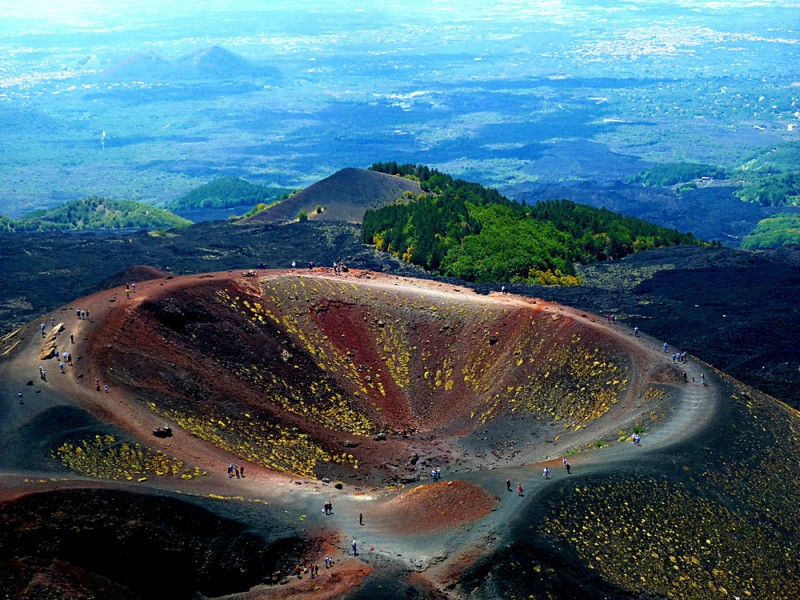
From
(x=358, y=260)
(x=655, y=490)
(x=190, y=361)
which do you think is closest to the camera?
(x=655, y=490)

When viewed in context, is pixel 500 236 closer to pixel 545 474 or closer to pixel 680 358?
pixel 680 358

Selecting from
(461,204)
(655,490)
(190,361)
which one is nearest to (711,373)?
(655,490)

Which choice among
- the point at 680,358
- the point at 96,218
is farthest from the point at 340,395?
the point at 96,218

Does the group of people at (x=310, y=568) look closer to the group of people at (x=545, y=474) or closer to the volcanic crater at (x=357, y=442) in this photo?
the volcanic crater at (x=357, y=442)

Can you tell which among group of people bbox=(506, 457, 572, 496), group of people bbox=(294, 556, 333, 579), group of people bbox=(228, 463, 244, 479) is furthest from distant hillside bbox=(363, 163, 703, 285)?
group of people bbox=(294, 556, 333, 579)

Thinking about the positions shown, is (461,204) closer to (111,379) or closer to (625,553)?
(111,379)

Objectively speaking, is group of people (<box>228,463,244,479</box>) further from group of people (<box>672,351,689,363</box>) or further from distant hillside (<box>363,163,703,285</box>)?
distant hillside (<box>363,163,703,285</box>)

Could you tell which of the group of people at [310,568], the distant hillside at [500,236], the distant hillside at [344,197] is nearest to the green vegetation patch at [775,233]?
the distant hillside at [500,236]
